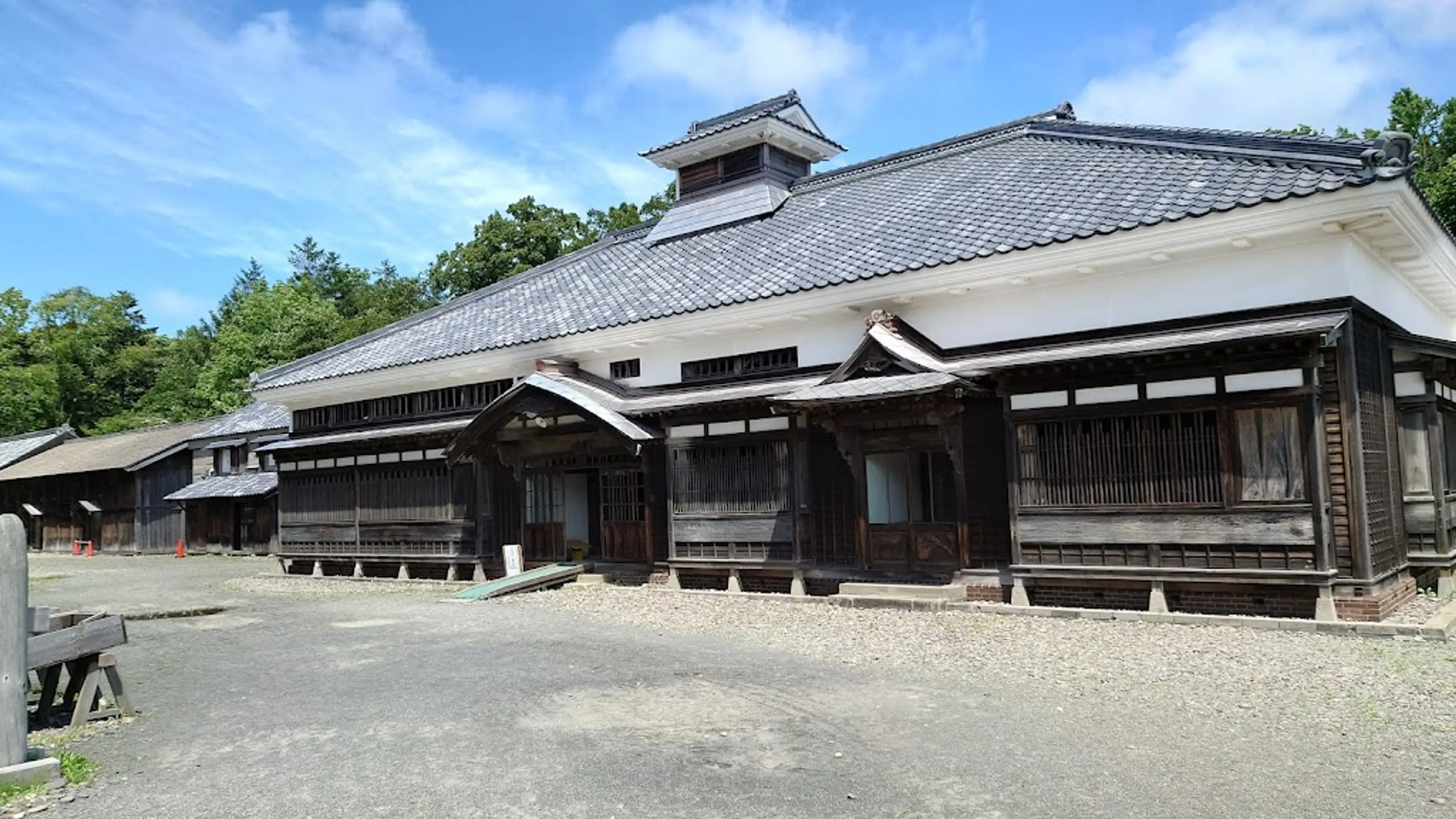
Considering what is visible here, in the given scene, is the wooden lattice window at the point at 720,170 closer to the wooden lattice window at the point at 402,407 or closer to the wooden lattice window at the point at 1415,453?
the wooden lattice window at the point at 402,407

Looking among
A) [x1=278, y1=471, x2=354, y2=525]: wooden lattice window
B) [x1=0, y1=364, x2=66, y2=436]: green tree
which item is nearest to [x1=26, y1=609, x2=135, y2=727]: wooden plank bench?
[x1=278, y1=471, x2=354, y2=525]: wooden lattice window

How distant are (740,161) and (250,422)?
23829 millimetres

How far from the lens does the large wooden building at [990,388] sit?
1069 cm

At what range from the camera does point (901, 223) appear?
1595cm

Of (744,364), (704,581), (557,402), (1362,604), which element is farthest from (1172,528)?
(557,402)

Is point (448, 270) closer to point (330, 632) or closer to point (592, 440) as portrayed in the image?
point (592, 440)

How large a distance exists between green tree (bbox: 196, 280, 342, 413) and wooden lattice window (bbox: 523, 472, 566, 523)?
30.1 m

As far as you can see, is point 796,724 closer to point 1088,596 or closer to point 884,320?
point 1088,596

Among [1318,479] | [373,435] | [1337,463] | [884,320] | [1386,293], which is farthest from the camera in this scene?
[373,435]

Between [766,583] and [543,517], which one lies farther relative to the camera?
[543,517]

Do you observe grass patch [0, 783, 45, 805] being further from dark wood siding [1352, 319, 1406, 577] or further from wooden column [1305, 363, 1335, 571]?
dark wood siding [1352, 319, 1406, 577]

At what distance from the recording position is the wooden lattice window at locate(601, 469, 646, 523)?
689 inches

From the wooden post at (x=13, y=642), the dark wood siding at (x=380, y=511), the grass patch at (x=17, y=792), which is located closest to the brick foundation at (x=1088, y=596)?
the grass patch at (x=17, y=792)

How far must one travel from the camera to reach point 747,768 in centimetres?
606
